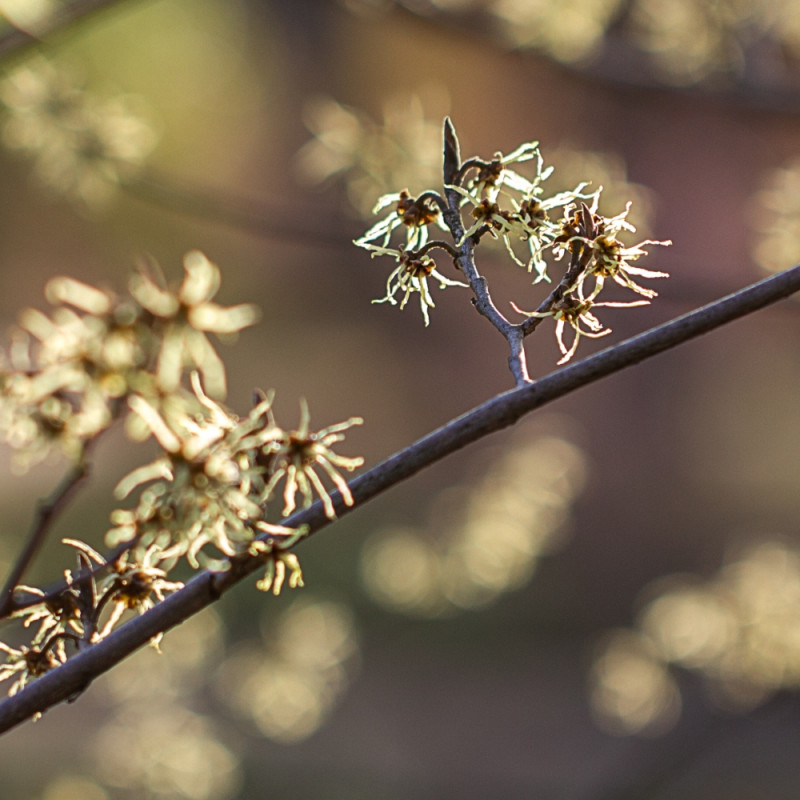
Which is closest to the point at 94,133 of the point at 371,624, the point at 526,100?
the point at 371,624

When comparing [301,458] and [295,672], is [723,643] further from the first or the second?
[301,458]

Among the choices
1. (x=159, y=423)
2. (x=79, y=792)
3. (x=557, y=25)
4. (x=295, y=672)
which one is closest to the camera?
(x=159, y=423)

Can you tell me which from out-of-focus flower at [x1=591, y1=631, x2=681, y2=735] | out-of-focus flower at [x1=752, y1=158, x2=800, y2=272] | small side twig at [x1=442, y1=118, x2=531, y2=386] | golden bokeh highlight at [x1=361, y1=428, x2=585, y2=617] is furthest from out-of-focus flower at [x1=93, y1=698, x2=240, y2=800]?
small side twig at [x1=442, y1=118, x2=531, y2=386]

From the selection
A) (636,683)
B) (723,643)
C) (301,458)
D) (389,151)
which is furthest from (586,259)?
(636,683)

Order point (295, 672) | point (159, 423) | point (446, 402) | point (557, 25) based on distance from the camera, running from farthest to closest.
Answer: point (446, 402), point (295, 672), point (557, 25), point (159, 423)

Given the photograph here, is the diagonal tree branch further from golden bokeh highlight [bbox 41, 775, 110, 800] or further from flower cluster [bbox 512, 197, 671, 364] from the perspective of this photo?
golden bokeh highlight [bbox 41, 775, 110, 800]
